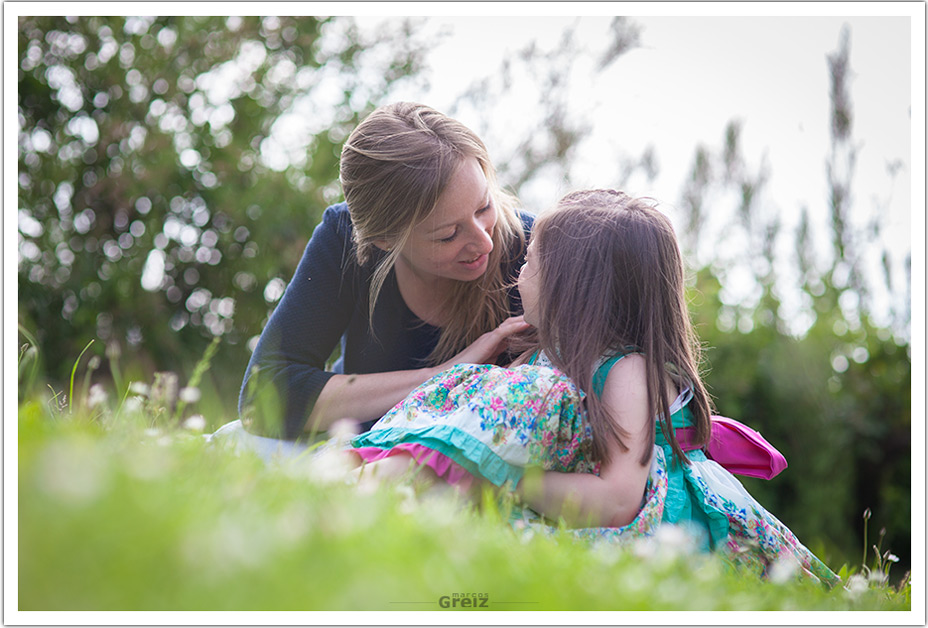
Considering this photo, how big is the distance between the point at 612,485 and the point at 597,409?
203 mm

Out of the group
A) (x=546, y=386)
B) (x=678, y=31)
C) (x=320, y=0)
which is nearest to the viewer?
(x=546, y=386)

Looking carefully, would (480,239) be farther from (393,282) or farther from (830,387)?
(830,387)

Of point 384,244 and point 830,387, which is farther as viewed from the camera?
point 830,387

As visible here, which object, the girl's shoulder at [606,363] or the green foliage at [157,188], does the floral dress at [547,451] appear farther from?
the green foliage at [157,188]

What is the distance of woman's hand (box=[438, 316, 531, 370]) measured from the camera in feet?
8.66

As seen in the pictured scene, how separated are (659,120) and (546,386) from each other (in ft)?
8.74

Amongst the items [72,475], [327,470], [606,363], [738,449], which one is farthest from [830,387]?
[72,475]

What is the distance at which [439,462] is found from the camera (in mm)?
1997

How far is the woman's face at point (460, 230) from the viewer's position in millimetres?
2684

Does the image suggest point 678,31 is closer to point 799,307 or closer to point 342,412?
point 342,412

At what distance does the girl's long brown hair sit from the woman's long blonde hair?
431 mm

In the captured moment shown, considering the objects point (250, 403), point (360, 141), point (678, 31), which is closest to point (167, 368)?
point (250, 403)

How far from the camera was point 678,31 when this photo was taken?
2.98 m

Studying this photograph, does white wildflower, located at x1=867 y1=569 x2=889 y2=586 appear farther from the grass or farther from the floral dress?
the grass
